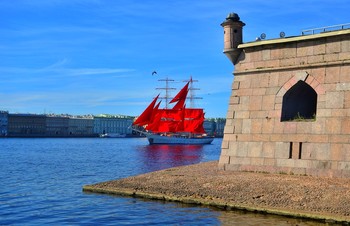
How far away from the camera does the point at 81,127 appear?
18175 cm

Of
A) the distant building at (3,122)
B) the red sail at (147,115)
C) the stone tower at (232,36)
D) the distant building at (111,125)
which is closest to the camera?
the stone tower at (232,36)

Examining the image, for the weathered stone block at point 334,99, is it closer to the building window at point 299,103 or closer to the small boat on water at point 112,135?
the building window at point 299,103

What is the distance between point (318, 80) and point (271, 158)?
11.5 feet

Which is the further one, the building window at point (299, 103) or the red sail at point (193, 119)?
the red sail at point (193, 119)

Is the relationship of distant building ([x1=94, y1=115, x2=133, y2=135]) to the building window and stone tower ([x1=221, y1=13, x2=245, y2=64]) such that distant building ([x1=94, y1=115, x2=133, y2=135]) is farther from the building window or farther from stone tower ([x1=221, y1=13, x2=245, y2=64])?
the building window

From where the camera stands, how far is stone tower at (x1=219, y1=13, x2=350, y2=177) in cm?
1797

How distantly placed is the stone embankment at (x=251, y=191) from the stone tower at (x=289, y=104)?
752 mm

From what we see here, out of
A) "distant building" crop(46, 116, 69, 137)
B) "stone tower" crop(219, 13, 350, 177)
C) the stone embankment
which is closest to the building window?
"stone tower" crop(219, 13, 350, 177)

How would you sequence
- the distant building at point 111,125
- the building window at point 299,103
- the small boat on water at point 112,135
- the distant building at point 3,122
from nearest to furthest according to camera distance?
the building window at point 299,103 < the distant building at point 3,122 < the small boat on water at point 112,135 < the distant building at point 111,125

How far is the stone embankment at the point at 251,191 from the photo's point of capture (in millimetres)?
14086

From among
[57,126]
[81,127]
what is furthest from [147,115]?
[81,127]

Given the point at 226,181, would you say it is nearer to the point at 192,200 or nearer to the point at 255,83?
the point at 192,200

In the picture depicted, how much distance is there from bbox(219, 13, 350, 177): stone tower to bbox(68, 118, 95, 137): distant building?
→ 156 m

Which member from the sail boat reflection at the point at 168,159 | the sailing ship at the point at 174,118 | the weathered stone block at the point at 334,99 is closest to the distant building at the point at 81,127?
the sailing ship at the point at 174,118
